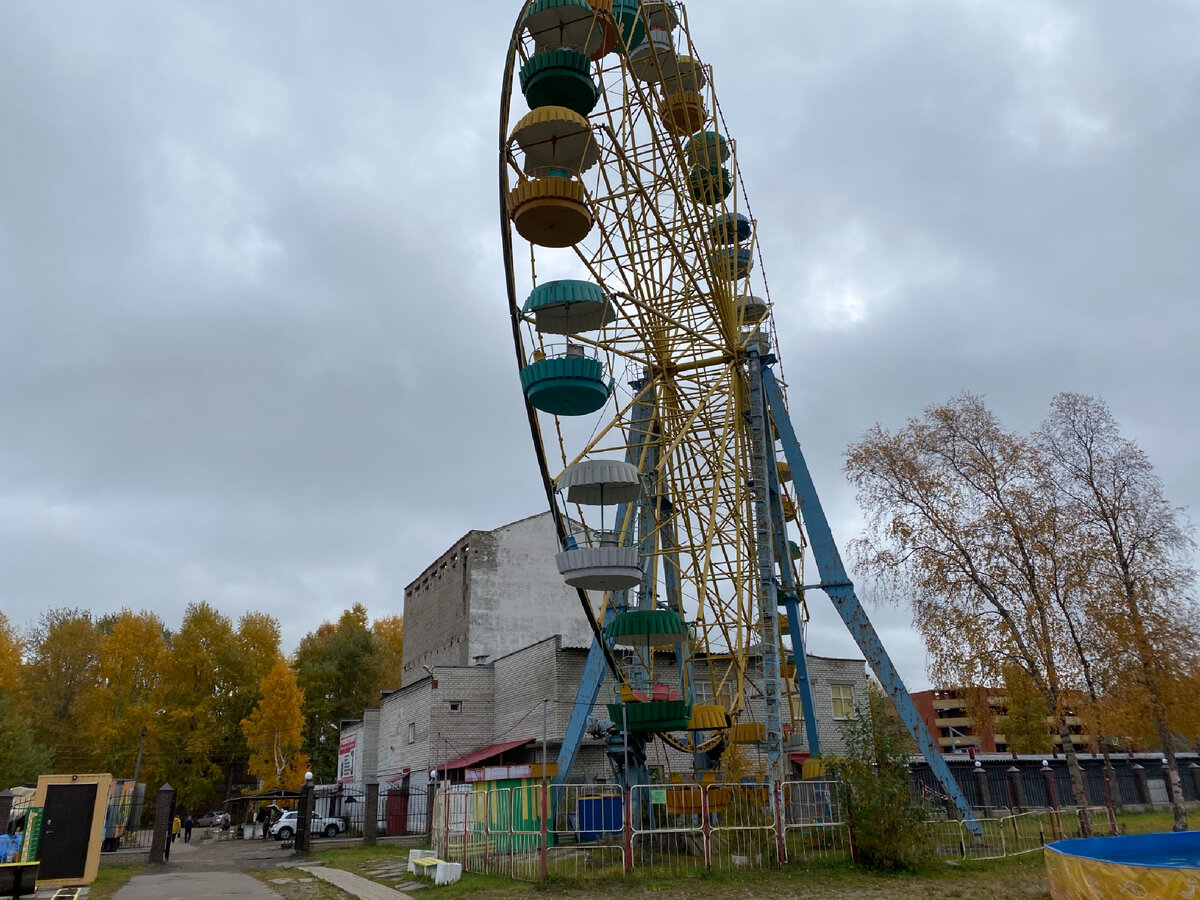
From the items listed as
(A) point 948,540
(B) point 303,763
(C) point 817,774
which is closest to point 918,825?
(C) point 817,774

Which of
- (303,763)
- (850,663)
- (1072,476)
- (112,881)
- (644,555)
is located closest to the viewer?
(112,881)

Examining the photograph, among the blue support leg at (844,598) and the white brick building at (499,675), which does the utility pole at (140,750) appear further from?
the blue support leg at (844,598)

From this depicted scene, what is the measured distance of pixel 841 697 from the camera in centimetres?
3173

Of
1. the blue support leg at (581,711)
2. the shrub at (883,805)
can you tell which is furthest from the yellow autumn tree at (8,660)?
the shrub at (883,805)

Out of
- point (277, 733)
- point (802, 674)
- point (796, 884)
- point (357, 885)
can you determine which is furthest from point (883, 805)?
point (277, 733)

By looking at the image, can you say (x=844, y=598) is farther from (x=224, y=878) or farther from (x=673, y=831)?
(x=224, y=878)

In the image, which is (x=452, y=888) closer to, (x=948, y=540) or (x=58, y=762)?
(x=948, y=540)

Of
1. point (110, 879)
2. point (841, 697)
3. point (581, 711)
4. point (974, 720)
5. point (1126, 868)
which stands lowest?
point (110, 879)

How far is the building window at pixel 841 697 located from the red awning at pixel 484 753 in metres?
11.8

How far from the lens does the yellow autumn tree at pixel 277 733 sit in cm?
4275

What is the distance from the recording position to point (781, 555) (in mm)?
23688

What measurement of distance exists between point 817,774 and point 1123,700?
8.68m

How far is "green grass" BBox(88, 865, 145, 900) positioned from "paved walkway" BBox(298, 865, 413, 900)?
141 inches

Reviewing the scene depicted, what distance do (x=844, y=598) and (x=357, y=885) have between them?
11.8 meters
